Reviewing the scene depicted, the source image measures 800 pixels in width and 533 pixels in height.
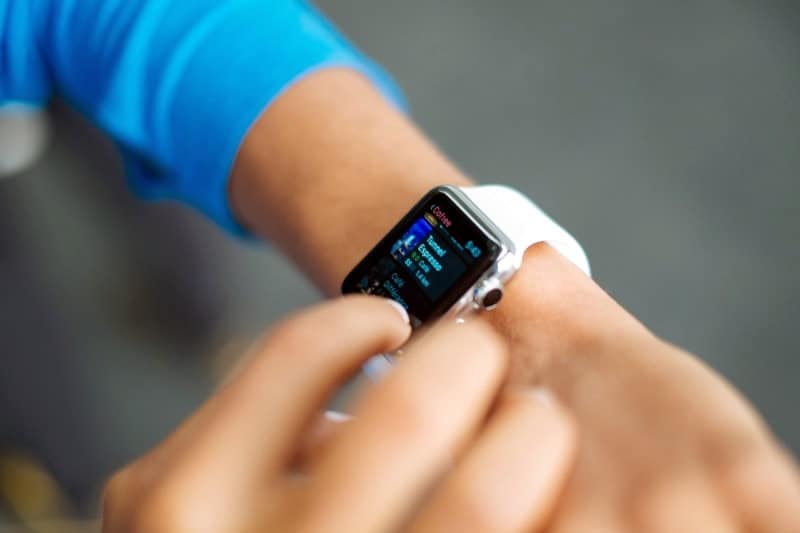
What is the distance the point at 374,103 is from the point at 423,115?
602mm

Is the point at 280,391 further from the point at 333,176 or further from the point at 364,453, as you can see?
the point at 333,176

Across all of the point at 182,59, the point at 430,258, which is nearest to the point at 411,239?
the point at 430,258

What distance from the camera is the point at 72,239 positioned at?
3.50ft

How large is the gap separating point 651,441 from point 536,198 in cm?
80

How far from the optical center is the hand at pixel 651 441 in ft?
1.05

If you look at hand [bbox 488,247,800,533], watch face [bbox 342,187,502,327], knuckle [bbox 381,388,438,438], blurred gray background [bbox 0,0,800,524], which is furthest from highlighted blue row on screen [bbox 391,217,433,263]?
blurred gray background [bbox 0,0,800,524]

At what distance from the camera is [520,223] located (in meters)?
0.51

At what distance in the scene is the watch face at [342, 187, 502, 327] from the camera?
1.58 ft

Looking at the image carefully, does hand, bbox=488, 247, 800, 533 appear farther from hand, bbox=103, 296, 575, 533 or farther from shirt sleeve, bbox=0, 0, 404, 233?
shirt sleeve, bbox=0, 0, 404, 233

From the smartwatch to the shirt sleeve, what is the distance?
16 centimetres

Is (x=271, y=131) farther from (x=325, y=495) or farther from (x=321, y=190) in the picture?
(x=325, y=495)

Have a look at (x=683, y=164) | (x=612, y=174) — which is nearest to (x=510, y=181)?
(x=612, y=174)

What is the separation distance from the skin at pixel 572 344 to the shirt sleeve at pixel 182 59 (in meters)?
0.02

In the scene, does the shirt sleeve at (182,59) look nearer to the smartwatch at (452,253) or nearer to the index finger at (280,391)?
the smartwatch at (452,253)
